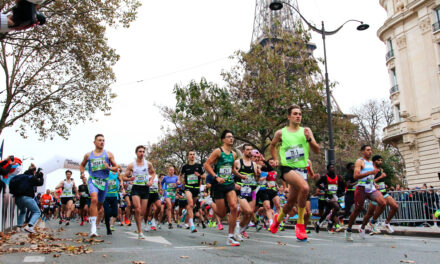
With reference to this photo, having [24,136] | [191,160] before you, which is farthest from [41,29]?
[191,160]

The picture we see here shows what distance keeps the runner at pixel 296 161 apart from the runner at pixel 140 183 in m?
3.41

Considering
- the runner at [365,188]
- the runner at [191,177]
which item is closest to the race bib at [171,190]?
the runner at [191,177]

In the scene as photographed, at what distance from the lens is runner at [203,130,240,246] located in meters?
7.35

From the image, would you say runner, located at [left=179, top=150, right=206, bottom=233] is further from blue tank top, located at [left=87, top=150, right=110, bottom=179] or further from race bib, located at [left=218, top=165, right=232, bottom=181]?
race bib, located at [left=218, top=165, right=232, bottom=181]

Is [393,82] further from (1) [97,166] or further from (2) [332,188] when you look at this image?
(1) [97,166]

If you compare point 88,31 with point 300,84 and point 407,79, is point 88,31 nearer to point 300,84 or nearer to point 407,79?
point 300,84

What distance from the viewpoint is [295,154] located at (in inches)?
270

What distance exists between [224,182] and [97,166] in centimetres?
321

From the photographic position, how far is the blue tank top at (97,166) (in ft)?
30.1

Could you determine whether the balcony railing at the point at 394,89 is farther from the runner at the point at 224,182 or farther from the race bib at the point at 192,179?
the runner at the point at 224,182

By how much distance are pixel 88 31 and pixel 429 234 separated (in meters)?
13.9

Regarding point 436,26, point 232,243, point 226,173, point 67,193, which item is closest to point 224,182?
point 226,173

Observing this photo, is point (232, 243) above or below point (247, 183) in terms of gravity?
below

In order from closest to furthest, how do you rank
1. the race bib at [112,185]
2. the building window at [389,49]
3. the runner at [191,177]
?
1. the race bib at [112,185]
2. the runner at [191,177]
3. the building window at [389,49]
